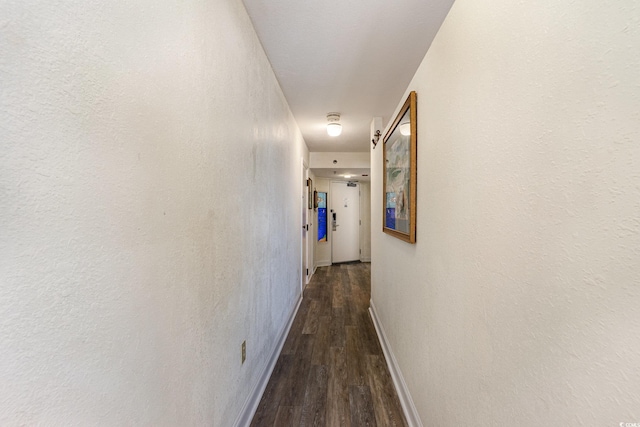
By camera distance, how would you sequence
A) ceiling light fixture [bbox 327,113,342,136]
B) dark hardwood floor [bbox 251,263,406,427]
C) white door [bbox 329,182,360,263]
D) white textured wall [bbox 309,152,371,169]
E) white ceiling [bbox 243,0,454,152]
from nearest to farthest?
white ceiling [bbox 243,0,454,152]
dark hardwood floor [bbox 251,263,406,427]
ceiling light fixture [bbox 327,113,342,136]
white textured wall [bbox 309,152,371,169]
white door [bbox 329,182,360,263]

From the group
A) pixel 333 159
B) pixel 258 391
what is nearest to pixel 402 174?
pixel 258 391

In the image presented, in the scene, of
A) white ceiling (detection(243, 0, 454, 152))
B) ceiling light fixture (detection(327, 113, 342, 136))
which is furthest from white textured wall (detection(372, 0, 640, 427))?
ceiling light fixture (detection(327, 113, 342, 136))

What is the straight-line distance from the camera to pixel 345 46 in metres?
1.70

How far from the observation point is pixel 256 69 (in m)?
1.63

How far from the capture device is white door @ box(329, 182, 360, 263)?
6.36 meters

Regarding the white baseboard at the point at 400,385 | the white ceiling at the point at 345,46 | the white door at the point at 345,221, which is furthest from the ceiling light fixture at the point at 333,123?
the white door at the point at 345,221

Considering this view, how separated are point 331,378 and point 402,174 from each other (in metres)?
1.60

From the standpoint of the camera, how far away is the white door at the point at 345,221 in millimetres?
6355

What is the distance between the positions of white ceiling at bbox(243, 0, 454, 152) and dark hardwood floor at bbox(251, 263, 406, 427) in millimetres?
2350

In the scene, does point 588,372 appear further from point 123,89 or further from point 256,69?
point 256,69

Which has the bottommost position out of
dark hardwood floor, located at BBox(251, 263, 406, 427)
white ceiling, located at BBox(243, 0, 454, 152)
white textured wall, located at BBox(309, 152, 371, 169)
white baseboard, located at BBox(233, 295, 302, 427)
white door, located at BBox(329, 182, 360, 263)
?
dark hardwood floor, located at BBox(251, 263, 406, 427)

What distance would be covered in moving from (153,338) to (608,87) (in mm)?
1165

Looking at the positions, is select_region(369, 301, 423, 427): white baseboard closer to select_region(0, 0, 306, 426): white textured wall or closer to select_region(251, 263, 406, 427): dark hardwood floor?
select_region(251, 263, 406, 427): dark hardwood floor

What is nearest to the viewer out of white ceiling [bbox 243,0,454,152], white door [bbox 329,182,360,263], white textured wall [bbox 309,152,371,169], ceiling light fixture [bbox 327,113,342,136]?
white ceiling [bbox 243,0,454,152]
